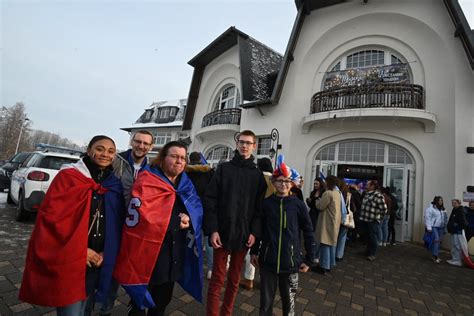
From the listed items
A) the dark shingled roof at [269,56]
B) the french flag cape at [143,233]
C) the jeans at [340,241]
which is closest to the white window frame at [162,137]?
the dark shingled roof at [269,56]

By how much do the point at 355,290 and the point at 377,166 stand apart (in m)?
7.06

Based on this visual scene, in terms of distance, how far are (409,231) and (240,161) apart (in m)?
9.29

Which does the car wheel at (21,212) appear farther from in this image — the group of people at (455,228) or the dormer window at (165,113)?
the dormer window at (165,113)

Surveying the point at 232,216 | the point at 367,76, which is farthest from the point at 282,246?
the point at 367,76

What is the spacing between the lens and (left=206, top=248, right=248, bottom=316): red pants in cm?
235

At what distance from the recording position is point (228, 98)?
16.1 metres

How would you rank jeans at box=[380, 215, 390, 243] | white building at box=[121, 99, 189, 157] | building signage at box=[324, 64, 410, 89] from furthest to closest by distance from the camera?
white building at box=[121, 99, 189, 157], building signage at box=[324, 64, 410, 89], jeans at box=[380, 215, 390, 243]

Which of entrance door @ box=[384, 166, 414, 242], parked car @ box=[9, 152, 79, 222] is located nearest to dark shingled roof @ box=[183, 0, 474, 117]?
entrance door @ box=[384, 166, 414, 242]

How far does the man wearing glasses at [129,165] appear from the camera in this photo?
6.72ft

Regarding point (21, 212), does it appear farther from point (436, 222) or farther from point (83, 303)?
point (436, 222)

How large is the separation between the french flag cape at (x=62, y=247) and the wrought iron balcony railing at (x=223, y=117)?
40.7 ft

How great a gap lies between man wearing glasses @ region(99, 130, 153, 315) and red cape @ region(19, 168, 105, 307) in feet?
1.23

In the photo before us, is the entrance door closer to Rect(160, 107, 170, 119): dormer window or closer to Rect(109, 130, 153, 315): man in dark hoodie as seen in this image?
Rect(109, 130, 153, 315): man in dark hoodie

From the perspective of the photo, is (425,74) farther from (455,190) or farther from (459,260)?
(459,260)
